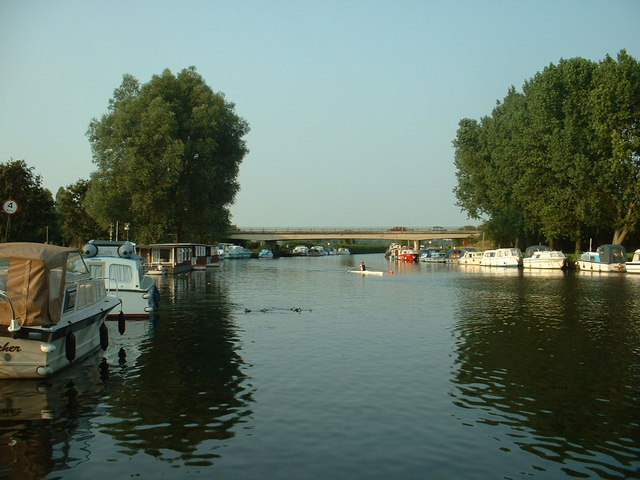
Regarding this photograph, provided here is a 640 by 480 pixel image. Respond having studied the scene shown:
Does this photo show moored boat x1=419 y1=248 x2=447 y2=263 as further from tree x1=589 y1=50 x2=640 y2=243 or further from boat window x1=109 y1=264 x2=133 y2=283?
boat window x1=109 y1=264 x2=133 y2=283

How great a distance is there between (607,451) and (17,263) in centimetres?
1429

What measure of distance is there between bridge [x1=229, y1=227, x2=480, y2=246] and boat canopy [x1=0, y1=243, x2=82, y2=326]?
137152 millimetres

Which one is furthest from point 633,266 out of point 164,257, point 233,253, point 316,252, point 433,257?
point 316,252

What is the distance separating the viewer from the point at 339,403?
1581 cm

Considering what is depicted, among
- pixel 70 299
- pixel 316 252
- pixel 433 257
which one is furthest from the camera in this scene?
pixel 316 252

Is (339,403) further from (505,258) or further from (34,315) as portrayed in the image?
(505,258)

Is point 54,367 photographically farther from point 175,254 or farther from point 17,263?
point 175,254

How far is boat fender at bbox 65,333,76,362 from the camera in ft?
60.7

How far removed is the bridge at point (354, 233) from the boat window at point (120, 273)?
12442 centimetres

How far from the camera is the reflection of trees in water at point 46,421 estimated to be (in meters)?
11.7

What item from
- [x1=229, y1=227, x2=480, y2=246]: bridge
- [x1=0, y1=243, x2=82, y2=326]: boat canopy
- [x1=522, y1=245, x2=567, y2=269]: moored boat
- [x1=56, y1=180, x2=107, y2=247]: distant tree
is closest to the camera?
[x1=0, y1=243, x2=82, y2=326]: boat canopy

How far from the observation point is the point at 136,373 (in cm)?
1944

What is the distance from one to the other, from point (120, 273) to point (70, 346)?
512 inches

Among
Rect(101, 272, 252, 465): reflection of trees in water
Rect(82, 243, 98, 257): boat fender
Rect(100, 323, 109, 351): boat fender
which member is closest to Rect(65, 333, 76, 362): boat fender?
Rect(101, 272, 252, 465): reflection of trees in water
